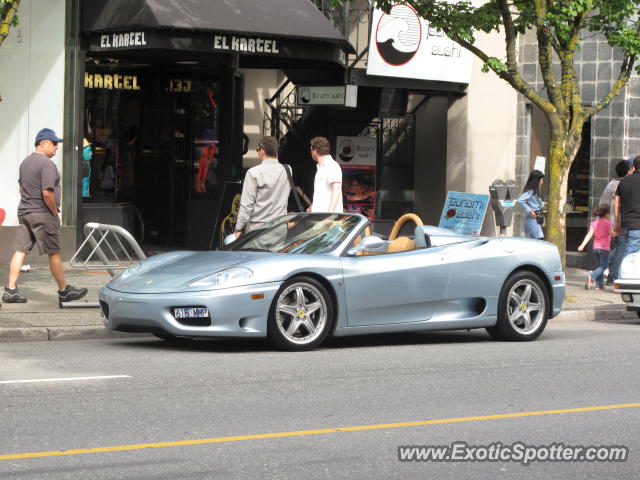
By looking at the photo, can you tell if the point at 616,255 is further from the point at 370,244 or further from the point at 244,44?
the point at 370,244

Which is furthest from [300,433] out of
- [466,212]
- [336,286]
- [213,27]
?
[466,212]

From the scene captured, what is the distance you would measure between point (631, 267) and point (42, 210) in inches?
267

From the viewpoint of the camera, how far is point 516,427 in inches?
274

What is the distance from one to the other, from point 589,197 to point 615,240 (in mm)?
3407

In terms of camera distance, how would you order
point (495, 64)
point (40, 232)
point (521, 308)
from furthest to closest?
point (495, 64), point (40, 232), point (521, 308)

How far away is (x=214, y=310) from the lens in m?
9.45

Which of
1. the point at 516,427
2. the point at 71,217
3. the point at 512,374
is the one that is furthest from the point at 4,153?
the point at 516,427


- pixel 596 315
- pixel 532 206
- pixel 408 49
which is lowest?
pixel 596 315

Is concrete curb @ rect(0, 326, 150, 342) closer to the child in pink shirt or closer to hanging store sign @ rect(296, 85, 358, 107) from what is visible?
the child in pink shirt

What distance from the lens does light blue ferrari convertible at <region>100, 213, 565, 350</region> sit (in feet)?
31.3

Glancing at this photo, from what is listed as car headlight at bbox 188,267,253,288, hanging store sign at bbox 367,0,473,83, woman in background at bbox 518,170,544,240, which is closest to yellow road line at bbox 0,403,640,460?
car headlight at bbox 188,267,253,288

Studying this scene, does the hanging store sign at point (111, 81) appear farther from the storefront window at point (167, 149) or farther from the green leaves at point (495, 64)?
the green leaves at point (495, 64)

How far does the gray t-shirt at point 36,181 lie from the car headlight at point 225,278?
3228mm

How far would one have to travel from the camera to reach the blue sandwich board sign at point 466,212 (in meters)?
17.6
